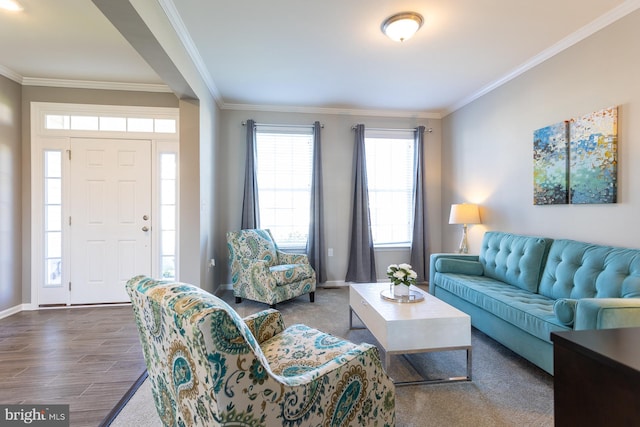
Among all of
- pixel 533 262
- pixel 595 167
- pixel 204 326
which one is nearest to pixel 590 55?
pixel 595 167

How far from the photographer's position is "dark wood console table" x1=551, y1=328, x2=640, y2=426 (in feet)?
1.91

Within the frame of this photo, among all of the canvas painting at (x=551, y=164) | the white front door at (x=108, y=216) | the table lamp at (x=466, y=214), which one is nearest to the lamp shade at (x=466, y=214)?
the table lamp at (x=466, y=214)

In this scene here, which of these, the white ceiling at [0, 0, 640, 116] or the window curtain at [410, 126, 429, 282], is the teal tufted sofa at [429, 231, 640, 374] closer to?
the window curtain at [410, 126, 429, 282]

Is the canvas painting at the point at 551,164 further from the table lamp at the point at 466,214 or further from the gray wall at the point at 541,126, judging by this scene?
the table lamp at the point at 466,214

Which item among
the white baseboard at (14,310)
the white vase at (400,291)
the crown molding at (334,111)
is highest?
the crown molding at (334,111)

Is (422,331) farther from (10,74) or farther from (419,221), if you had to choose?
(10,74)

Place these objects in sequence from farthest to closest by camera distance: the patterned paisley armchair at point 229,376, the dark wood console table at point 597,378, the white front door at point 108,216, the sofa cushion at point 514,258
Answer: the white front door at point 108,216
the sofa cushion at point 514,258
the patterned paisley armchair at point 229,376
the dark wood console table at point 597,378

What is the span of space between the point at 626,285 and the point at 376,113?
3.50m

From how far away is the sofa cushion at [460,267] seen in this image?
127 inches

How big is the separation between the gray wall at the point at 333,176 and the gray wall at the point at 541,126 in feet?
0.83

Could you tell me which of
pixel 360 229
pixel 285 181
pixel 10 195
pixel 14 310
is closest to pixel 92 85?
pixel 10 195

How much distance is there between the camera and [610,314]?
59.5 inches

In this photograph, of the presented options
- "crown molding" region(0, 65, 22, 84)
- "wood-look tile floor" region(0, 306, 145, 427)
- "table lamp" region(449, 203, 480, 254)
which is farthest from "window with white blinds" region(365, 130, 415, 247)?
"crown molding" region(0, 65, 22, 84)

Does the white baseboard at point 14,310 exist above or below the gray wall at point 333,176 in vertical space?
below
